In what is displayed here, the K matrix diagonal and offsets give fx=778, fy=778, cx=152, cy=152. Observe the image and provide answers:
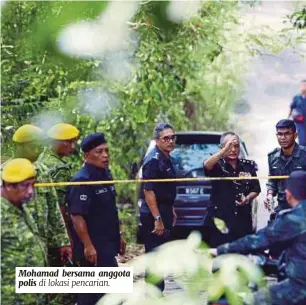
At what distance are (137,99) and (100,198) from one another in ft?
2.06

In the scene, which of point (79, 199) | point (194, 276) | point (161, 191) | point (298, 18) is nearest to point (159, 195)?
point (161, 191)

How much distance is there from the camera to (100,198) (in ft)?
13.2

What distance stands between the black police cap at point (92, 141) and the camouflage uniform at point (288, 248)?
89 centimetres

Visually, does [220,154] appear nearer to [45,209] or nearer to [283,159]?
[283,159]

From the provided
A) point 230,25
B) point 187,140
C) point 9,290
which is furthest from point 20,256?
point 230,25

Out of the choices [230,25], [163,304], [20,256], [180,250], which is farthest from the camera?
[230,25]

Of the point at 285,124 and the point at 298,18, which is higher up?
the point at 298,18

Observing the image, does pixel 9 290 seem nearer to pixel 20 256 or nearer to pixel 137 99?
pixel 20 256

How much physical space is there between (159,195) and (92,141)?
1.48 ft

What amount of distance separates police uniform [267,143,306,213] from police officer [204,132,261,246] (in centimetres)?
9

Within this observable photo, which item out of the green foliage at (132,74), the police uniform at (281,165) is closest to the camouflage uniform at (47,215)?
the green foliage at (132,74)

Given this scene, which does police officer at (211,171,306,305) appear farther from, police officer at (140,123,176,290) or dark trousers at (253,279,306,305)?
police officer at (140,123,176,290)

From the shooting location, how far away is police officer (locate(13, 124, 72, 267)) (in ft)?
12.8

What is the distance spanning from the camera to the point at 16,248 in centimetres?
387
